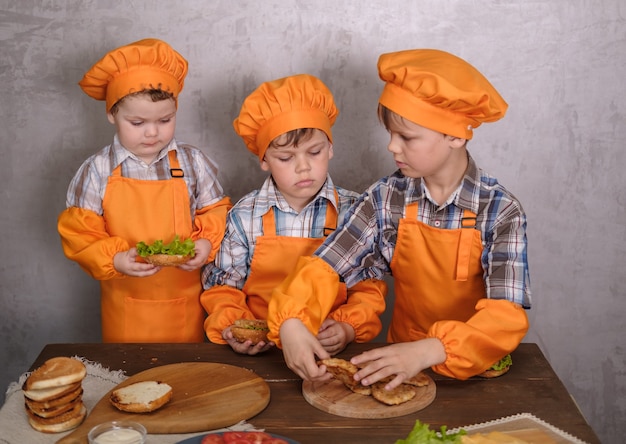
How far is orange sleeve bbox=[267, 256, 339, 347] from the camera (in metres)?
2.10

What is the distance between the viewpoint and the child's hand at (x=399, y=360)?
1894 millimetres

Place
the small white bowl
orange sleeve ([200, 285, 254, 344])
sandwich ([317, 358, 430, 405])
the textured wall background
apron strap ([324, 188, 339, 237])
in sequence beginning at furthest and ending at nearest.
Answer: the textured wall background < apron strap ([324, 188, 339, 237]) < orange sleeve ([200, 285, 254, 344]) < sandwich ([317, 358, 430, 405]) < the small white bowl

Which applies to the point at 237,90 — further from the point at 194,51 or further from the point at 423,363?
the point at 423,363

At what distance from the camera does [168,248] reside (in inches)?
95.9

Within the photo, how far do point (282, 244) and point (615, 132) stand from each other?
1.42 metres

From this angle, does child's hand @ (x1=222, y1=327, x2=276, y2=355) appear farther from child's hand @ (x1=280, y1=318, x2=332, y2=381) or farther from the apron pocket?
the apron pocket

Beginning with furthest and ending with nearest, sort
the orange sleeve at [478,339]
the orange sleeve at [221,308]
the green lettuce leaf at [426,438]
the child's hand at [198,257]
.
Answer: the child's hand at [198,257] → the orange sleeve at [221,308] → the orange sleeve at [478,339] → the green lettuce leaf at [426,438]

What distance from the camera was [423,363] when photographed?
1941mm

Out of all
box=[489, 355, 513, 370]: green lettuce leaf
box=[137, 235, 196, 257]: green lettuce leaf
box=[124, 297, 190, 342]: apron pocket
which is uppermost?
box=[137, 235, 196, 257]: green lettuce leaf

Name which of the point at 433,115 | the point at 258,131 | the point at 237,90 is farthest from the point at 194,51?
the point at 433,115

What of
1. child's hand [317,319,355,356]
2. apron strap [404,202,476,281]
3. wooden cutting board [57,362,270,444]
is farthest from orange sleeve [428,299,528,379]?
wooden cutting board [57,362,270,444]

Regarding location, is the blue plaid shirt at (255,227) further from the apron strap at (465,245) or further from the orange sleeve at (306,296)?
the apron strap at (465,245)

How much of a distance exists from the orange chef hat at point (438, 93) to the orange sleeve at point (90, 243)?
3.26ft

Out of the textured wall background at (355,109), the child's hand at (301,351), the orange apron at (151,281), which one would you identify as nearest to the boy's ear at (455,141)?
the child's hand at (301,351)
